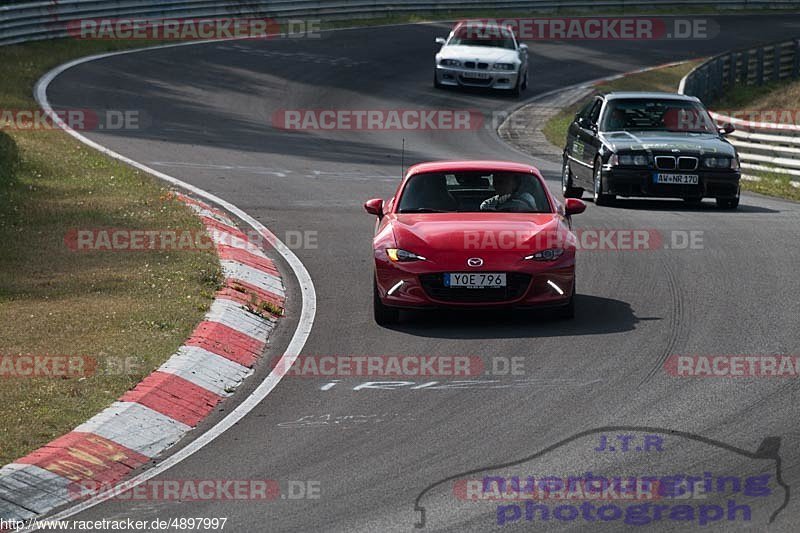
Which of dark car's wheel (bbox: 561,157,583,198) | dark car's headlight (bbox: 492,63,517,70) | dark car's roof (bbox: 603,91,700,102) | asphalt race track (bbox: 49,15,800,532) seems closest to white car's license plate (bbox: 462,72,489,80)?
dark car's headlight (bbox: 492,63,517,70)

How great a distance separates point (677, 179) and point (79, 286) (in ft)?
29.4

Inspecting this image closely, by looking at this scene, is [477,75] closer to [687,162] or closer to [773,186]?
[773,186]

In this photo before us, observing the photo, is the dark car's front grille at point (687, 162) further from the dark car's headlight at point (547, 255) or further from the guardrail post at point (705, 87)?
the guardrail post at point (705, 87)

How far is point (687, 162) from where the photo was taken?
19.0 meters

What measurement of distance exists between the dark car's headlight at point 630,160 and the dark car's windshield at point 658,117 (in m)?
0.93

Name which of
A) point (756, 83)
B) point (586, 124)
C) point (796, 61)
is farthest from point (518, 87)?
point (586, 124)

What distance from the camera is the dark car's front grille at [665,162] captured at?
62.3 ft

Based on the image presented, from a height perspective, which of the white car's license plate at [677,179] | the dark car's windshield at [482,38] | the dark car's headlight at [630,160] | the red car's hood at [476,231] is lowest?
the dark car's windshield at [482,38]

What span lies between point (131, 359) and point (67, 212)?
696cm

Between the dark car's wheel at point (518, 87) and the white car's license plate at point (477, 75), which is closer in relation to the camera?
the white car's license plate at point (477, 75)

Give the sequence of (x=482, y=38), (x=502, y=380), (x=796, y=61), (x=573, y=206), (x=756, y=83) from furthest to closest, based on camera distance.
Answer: (x=796, y=61), (x=756, y=83), (x=482, y=38), (x=573, y=206), (x=502, y=380)

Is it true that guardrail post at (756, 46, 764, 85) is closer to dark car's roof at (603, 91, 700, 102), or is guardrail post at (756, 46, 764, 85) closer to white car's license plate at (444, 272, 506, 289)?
dark car's roof at (603, 91, 700, 102)

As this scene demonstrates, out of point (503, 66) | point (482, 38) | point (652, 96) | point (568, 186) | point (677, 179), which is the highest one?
point (652, 96)

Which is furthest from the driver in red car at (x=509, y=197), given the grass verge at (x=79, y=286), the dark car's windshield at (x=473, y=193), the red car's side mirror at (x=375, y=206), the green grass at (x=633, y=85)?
the green grass at (x=633, y=85)
